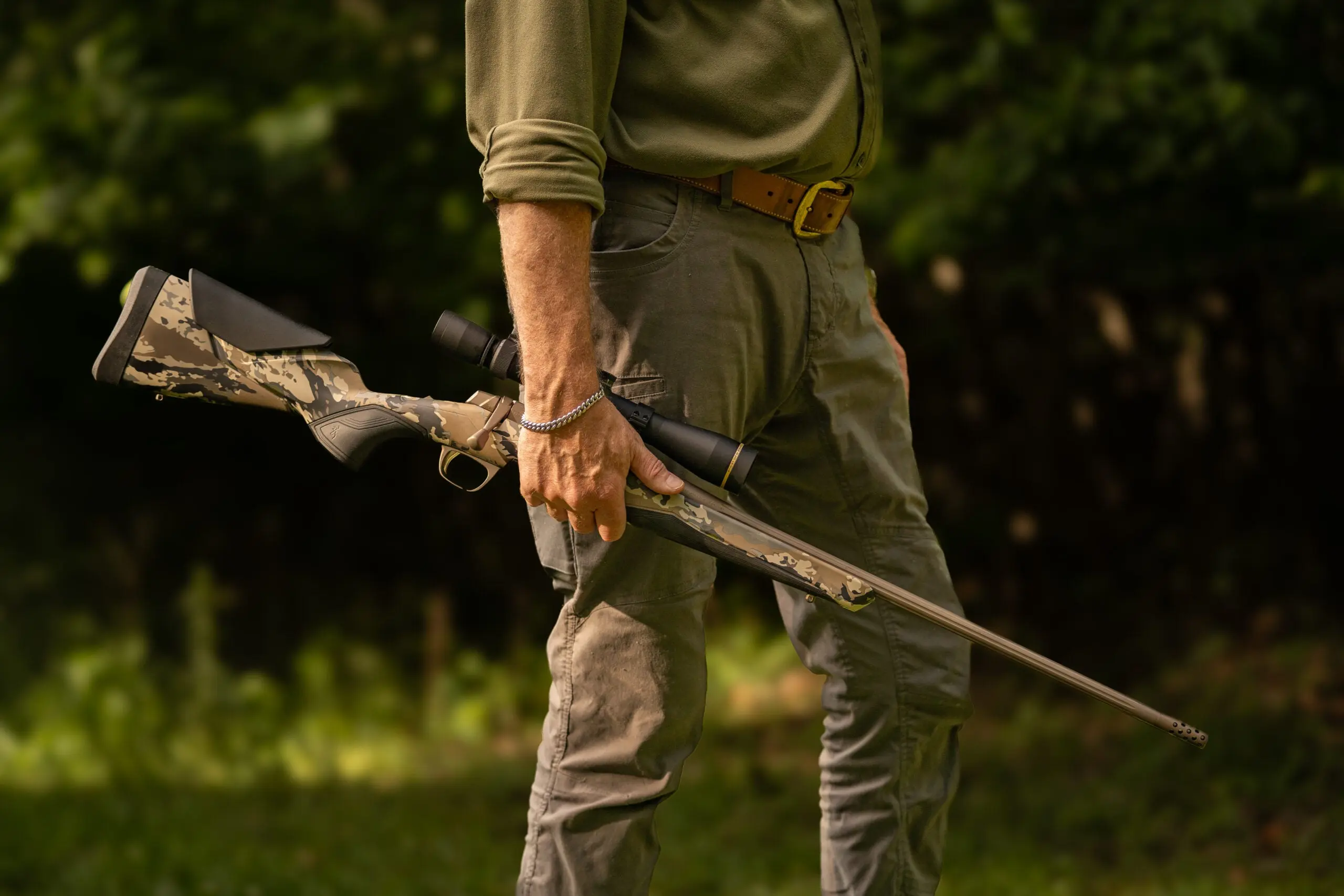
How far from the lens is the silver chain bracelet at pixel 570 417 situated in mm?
2045

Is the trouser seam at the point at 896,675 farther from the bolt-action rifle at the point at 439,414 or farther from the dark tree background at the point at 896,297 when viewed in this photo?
the dark tree background at the point at 896,297

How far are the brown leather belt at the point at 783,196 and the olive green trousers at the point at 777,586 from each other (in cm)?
2

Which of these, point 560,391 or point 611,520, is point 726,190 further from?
point 611,520

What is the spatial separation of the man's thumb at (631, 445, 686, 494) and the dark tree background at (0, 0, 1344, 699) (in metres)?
2.46

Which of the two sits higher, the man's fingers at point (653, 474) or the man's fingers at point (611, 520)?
the man's fingers at point (653, 474)

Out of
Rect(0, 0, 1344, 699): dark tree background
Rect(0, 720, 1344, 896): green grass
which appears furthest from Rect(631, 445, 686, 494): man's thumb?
Rect(0, 0, 1344, 699): dark tree background

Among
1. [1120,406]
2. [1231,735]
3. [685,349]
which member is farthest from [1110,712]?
[685,349]

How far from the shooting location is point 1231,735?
4586mm

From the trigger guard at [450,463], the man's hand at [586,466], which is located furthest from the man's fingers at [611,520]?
the trigger guard at [450,463]

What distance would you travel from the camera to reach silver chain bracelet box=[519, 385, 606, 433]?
2.04 metres

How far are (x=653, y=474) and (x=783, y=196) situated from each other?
51 centimetres

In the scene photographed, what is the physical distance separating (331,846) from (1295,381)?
153 inches

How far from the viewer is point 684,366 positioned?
86.9 inches

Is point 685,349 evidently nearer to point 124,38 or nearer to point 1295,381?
point 124,38
